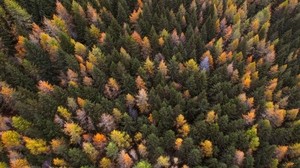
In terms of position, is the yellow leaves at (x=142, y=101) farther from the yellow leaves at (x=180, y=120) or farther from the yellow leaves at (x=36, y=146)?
the yellow leaves at (x=36, y=146)

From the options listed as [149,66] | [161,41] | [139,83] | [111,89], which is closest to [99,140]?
[111,89]

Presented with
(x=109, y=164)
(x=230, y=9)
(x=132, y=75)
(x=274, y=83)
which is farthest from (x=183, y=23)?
(x=109, y=164)

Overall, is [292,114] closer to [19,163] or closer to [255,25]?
[255,25]

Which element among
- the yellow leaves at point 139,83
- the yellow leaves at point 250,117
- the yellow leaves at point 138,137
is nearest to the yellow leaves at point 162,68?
the yellow leaves at point 139,83

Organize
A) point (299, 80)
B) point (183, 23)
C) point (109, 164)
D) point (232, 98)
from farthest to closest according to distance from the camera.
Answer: point (183, 23), point (299, 80), point (232, 98), point (109, 164)

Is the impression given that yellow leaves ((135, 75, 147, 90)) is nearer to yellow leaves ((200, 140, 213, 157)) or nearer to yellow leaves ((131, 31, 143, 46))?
yellow leaves ((131, 31, 143, 46))

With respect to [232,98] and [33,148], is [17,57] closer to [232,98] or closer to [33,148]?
[33,148]
